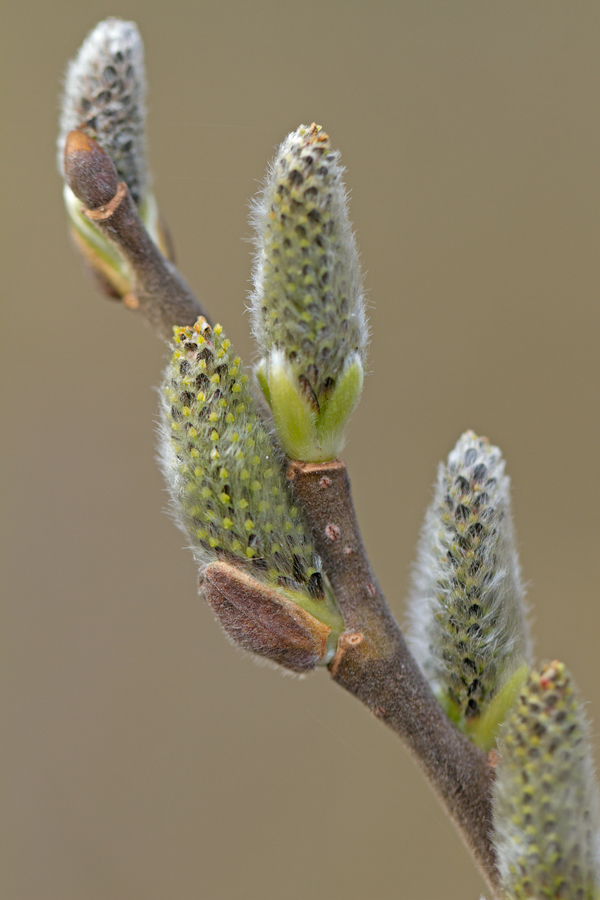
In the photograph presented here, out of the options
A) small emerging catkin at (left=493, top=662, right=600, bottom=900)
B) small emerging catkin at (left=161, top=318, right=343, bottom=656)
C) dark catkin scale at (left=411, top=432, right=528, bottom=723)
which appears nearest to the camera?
small emerging catkin at (left=493, top=662, right=600, bottom=900)

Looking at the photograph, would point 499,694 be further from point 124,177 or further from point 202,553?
point 124,177

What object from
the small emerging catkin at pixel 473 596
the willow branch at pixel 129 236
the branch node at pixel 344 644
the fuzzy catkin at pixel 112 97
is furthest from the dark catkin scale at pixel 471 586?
the fuzzy catkin at pixel 112 97

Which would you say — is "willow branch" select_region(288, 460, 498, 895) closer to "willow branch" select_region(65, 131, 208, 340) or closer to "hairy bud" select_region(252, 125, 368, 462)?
"hairy bud" select_region(252, 125, 368, 462)

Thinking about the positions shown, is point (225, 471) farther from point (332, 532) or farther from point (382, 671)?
point (382, 671)

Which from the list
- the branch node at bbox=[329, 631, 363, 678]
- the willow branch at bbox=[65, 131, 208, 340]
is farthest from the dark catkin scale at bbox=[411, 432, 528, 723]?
the willow branch at bbox=[65, 131, 208, 340]

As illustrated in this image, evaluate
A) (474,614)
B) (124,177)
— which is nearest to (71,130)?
(124,177)

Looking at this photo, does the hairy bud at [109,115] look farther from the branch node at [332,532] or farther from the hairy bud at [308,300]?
the branch node at [332,532]

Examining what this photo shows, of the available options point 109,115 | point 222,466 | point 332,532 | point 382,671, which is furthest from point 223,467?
point 109,115
